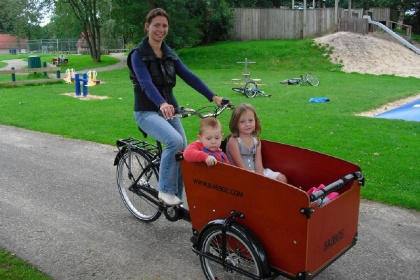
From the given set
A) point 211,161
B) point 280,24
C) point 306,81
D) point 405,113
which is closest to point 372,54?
point 280,24

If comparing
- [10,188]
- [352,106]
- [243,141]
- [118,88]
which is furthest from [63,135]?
[118,88]

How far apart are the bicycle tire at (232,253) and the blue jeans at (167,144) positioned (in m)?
0.77

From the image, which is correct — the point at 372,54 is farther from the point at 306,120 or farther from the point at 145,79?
the point at 145,79

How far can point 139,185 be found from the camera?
4602 mm

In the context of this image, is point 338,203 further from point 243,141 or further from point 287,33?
point 287,33

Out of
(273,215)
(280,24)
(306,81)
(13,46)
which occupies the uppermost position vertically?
(280,24)

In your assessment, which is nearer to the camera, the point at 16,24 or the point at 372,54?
the point at 372,54

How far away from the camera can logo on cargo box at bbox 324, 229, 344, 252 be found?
2.95 metres

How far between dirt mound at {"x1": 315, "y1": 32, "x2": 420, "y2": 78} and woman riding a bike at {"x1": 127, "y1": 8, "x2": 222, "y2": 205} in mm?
23292

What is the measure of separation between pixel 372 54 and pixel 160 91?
26.8 m

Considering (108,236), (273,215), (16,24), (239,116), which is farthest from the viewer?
(16,24)

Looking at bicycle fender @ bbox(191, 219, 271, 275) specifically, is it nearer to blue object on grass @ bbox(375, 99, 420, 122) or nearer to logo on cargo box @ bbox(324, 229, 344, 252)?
logo on cargo box @ bbox(324, 229, 344, 252)

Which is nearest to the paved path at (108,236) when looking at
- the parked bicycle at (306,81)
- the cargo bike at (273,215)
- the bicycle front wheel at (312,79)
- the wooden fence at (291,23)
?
the cargo bike at (273,215)

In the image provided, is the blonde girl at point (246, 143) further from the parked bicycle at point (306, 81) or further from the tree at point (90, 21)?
the tree at point (90, 21)
